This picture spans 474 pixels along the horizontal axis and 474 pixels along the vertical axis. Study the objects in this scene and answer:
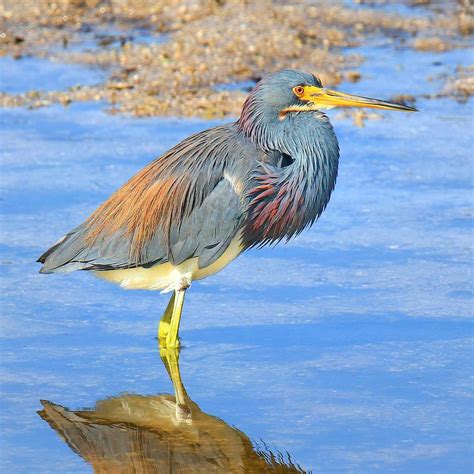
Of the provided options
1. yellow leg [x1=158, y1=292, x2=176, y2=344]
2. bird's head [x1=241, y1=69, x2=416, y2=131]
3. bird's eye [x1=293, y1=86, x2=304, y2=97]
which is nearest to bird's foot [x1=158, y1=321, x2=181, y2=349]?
yellow leg [x1=158, y1=292, x2=176, y2=344]

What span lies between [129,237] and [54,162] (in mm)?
2811

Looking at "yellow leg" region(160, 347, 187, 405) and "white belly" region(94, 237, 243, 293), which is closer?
"yellow leg" region(160, 347, 187, 405)

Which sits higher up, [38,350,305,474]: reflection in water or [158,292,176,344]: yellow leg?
[158,292,176,344]: yellow leg

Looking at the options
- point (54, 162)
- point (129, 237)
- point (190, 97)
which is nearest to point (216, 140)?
point (129, 237)

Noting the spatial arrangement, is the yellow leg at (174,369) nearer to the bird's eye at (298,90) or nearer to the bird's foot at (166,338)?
the bird's foot at (166,338)

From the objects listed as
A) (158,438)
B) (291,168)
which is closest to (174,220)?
(291,168)

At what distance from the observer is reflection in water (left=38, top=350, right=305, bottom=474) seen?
205 inches

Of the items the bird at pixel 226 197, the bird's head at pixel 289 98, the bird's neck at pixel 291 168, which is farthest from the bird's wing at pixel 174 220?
the bird's head at pixel 289 98

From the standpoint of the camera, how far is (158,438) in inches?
217

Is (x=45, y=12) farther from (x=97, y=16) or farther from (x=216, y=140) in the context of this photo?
(x=216, y=140)

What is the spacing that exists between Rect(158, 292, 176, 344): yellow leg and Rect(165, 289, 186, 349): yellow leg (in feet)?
0.30

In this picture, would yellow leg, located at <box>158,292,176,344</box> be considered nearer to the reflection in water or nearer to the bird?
the bird

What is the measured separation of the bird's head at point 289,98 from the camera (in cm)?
652

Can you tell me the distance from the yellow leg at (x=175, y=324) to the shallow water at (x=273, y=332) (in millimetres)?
102
